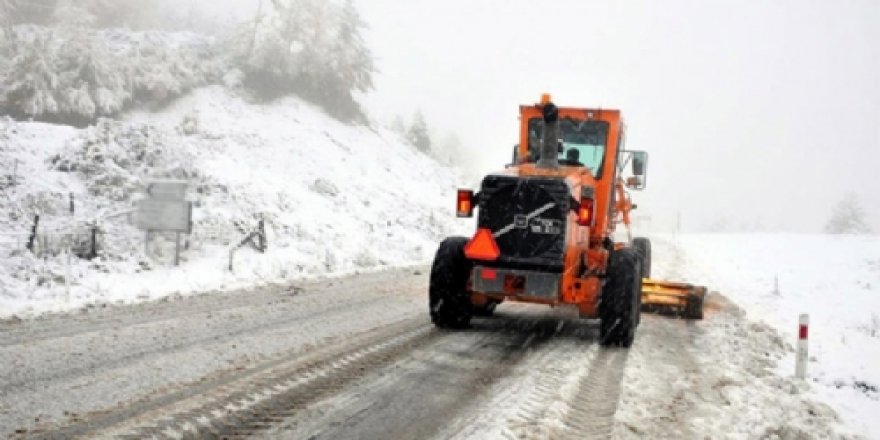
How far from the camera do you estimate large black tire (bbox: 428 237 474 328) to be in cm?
860

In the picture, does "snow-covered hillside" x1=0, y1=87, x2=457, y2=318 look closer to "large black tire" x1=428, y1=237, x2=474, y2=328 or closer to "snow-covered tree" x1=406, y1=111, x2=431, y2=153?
"large black tire" x1=428, y1=237, x2=474, y2=328

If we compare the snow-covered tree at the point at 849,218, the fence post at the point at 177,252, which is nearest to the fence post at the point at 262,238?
the fence post at the point at 177,252

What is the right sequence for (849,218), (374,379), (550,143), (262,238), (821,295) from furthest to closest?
(849,218)
(821,295)
(262,238)
(550,143)
(374,379)

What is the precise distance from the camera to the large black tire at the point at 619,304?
26.2 ft

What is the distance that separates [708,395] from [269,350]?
4534mm

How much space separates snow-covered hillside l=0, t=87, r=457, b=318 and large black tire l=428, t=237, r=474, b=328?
5219mm

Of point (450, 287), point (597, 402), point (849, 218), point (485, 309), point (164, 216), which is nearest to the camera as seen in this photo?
point (597, 402)

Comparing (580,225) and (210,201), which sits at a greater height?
(210,201)

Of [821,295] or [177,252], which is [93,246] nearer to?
[177,252]

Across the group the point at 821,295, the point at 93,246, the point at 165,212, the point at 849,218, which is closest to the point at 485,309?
the point at 93,246

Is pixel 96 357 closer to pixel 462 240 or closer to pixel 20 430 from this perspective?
pixel 20 430

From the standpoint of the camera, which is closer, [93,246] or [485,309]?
[485,309]

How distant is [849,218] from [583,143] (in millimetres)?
61088

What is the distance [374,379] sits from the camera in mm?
6086
